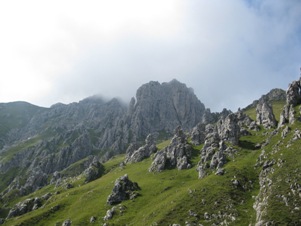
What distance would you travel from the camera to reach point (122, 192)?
13525 centimetres

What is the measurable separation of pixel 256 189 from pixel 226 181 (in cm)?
1098

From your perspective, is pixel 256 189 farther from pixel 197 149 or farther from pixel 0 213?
pixel 0 213

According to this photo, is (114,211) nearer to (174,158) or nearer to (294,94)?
(174,158)

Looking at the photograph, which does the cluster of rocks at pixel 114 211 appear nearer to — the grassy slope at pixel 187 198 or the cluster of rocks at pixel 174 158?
the grassy slope at pixel 187 198

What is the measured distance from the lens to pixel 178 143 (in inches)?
7087

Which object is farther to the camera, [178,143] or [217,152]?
[178,143]

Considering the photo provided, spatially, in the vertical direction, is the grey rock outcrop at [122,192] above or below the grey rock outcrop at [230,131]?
Result: below

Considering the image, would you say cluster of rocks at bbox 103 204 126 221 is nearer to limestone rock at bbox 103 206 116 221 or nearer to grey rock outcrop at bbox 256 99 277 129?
limestone rock at bbox 103 206 116 221

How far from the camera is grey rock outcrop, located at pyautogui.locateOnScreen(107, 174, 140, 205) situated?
13200 centimetres

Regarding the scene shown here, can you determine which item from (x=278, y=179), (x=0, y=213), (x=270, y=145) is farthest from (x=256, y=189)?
(x=0, y=213)

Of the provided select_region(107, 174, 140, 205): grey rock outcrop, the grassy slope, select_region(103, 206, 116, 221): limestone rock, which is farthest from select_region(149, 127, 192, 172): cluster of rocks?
select_region(103, 206, 116, 221): limestone rock

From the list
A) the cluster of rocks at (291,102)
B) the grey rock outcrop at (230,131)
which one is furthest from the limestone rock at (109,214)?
the cluster of rocks at (291,102)

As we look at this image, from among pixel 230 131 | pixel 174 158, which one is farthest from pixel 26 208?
pixel 230 131

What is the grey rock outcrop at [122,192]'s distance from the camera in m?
132
